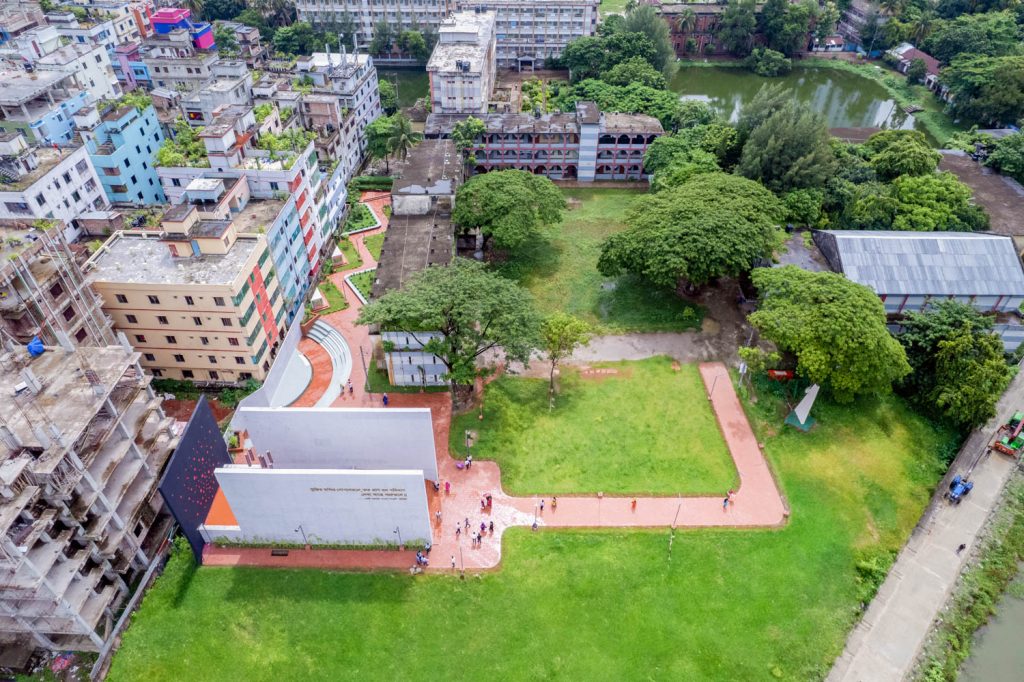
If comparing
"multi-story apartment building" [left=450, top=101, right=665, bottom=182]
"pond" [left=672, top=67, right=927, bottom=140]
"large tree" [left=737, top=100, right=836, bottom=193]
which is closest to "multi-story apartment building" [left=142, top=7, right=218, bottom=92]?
"multi-story apartment building" [left=450, top=101, right=665, bottom=182]

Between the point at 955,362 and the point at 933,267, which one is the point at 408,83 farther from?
the point at 955,362

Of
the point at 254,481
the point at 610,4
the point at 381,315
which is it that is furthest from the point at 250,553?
the point at 610,4

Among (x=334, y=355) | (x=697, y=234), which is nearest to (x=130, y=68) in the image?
(x=334, y=355)

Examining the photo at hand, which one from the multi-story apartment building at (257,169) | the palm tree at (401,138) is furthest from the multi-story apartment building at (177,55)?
the multi-story apartment building at (257,169)

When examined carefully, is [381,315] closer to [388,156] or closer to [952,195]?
[388,156]

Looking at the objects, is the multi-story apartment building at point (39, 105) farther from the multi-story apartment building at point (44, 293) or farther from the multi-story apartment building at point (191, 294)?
the multi-story apartment building at point (44, 293)

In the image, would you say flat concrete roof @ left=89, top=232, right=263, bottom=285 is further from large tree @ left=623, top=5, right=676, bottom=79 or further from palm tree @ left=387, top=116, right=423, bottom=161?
large tree @ left=623, top=5, right=676, bottom=79
